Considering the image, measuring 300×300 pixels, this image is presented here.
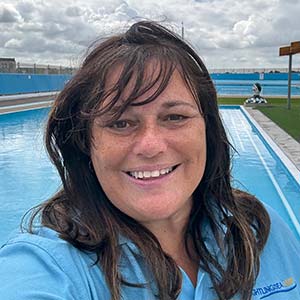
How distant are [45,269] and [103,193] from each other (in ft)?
0.97

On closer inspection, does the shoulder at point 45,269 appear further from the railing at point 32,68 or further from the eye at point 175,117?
the railing at point 32,68

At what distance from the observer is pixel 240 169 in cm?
766

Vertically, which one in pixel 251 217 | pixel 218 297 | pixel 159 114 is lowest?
pixel 218 297

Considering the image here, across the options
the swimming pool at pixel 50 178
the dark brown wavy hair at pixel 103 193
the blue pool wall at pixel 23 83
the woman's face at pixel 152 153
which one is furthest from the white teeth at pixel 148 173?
the blue pool wall at pixel 23 83

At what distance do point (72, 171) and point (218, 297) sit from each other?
0.48 metres

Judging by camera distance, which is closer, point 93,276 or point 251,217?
point 93,276

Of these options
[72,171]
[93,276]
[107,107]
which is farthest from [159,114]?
[93,276]

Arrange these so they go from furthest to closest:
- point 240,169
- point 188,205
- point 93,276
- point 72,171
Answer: point 240,169
point 188,205
point 72,171
point 93,276

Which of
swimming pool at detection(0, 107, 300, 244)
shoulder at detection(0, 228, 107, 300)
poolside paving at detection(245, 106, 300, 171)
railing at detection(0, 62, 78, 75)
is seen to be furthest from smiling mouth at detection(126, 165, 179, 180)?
railing at detection(0, 62, 78, 75)

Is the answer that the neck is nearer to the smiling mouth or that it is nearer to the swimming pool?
the smiling mouth

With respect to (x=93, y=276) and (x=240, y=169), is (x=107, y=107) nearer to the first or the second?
(x=93, y=276)

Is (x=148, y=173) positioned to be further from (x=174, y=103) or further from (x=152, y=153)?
(x=174, y=103)

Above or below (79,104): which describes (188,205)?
below

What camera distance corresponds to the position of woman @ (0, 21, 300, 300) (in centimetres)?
100
